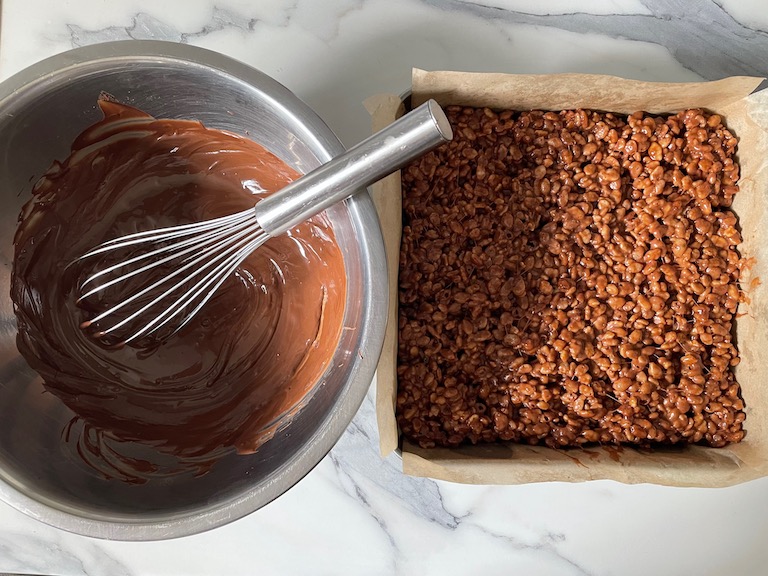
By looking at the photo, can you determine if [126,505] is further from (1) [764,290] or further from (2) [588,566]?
(1) [764,290]

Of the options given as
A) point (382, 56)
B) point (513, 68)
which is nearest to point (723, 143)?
point (513, 68)

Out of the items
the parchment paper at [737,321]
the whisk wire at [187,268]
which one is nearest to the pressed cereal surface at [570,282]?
the parchment paper at [737,321]

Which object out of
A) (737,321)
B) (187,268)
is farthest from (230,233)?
(737,321)

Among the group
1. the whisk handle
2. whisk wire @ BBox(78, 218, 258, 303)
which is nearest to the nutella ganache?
whisk wire @ BBox(78, 218, 258, 303)

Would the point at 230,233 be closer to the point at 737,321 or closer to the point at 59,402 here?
the point at 59,402

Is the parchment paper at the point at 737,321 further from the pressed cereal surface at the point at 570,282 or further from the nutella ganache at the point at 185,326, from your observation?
the nutella ganache at the point at 185,326

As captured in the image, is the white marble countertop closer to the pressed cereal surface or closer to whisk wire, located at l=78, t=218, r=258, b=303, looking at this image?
the pressed cereal surface
